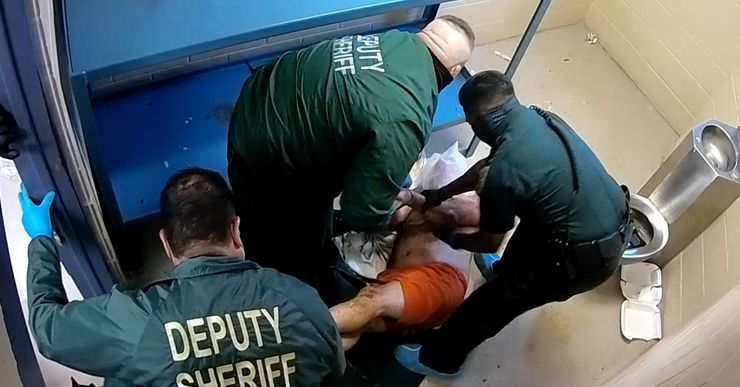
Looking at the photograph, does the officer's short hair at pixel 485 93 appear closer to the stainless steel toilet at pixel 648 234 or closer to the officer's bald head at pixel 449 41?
the officer's bald head at pixel 449 41

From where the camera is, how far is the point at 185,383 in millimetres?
1343

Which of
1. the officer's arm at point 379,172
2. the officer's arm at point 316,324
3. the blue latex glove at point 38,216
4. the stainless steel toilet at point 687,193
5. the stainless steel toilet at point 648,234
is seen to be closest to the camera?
the officer's arm at point 316,324

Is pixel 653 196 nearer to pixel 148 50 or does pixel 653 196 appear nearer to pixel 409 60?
pixel 409 60

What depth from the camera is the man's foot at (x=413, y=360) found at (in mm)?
2232

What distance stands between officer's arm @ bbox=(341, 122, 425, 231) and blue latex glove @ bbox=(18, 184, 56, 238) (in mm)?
684

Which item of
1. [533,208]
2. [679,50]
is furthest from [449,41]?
[679,50]

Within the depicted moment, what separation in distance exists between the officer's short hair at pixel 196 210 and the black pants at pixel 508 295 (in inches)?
31.6

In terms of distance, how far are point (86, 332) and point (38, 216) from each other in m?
0.32

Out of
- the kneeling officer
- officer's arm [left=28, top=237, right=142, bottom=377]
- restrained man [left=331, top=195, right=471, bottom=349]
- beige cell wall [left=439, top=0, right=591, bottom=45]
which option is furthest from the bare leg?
beige cell wall [left=439, top=0, right=591, bottom=45]

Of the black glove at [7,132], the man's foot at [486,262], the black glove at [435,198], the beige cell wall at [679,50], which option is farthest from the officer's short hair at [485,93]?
the black glove at [7,132]

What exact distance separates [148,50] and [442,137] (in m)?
1.37

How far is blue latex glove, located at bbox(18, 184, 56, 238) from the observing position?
1.54m

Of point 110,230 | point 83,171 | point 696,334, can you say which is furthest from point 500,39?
point 696,334

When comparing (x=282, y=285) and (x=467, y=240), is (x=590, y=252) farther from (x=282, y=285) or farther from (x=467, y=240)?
(x=282, y=285)
